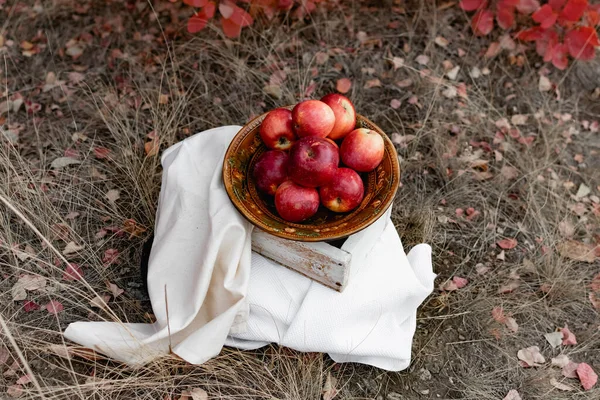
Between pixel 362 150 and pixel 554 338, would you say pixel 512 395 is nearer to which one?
pixel 554 338

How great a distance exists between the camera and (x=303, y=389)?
92.6 inches

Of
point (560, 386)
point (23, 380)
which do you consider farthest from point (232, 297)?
point (560, 386)

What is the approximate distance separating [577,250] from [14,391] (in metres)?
3.08

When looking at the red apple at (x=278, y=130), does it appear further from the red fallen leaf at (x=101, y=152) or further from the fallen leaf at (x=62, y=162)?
the fallen leaf at (x=62, y=162)

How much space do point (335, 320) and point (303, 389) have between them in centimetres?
34

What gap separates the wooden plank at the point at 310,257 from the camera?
7.25ft

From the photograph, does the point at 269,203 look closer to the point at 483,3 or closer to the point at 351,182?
the point at 351,182

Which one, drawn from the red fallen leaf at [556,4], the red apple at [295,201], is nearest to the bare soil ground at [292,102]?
Answer: the red fallen leaf at [556,4]

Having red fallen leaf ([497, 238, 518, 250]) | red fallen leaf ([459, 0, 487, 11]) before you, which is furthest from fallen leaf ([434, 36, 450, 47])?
red fallen leaf ([497, 238, 518, 250])

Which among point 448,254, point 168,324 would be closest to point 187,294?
point 168,324

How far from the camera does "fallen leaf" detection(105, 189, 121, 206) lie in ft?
9.82

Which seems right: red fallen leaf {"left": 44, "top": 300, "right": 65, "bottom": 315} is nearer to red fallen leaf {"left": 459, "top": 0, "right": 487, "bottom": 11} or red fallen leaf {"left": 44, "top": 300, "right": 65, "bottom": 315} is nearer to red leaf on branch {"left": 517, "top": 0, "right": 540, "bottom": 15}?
red fallen leaf {"left": 459, "top": 0, "right": 487, "bottom": 11}

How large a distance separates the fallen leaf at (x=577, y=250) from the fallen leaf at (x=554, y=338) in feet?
1.63

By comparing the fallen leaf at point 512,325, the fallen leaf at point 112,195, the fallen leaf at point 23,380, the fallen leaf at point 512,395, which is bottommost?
the fallen leaf at point 23,380
